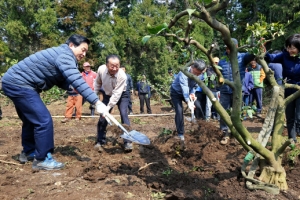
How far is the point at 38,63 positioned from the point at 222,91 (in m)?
2.68

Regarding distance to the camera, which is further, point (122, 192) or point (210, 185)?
point (210, 185)

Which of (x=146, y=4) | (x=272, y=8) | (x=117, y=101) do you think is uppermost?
(x=146, y=4)

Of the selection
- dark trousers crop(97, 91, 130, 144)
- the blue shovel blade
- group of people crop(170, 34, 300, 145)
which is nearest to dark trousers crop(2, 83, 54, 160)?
the blue shovel blade

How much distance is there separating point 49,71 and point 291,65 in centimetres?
310

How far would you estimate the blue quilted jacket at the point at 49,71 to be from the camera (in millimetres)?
3307

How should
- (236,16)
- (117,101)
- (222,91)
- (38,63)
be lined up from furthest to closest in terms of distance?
(236,16)
(222,91)
(117,101)
(38,63)

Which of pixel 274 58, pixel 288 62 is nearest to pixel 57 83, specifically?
pixel 274 58

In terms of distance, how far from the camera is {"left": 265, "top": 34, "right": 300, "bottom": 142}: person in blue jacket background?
3703 mm

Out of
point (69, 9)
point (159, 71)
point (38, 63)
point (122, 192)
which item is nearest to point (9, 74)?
point (38, 63)

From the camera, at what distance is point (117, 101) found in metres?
4.30

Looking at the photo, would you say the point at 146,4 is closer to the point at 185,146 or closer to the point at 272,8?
the point at 272,8

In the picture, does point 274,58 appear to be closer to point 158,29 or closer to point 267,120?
point 267,120

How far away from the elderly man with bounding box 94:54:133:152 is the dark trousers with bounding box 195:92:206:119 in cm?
250

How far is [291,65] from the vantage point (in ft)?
13.2
